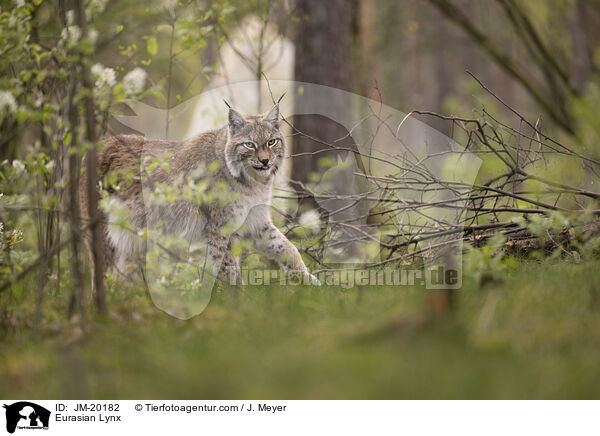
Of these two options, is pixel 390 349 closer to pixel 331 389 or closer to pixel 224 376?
pixel 331 389

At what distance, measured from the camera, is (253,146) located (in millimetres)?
5676

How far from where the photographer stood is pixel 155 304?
4.23 m

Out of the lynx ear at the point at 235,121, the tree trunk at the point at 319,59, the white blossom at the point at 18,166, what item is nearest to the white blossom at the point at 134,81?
the white blossom at the point at 18,166

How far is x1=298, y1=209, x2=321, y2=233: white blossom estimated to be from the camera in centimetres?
557

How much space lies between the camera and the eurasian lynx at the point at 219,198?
5.56 m

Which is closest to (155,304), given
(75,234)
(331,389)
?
(75,234)

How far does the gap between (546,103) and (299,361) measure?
7.62 meters

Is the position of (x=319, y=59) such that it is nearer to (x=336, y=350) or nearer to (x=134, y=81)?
(x=134, y=81)

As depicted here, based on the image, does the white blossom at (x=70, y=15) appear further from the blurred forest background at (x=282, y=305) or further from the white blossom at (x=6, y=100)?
the white blossom at (x=6, y=100)

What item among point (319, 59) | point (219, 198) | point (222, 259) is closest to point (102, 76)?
point (219, 198)

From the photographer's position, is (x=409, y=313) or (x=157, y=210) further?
(x=157, y=210)
